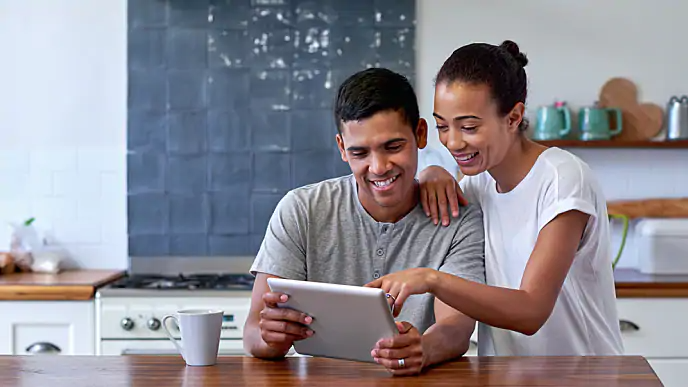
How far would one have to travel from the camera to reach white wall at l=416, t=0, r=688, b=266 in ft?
12.4

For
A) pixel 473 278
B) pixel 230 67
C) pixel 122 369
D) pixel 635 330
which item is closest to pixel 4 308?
pixel 230 67

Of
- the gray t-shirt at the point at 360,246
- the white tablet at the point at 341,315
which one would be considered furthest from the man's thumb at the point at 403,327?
the gray t-shirt at the point at 360,246

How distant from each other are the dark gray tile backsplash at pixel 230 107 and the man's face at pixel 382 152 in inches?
73.8

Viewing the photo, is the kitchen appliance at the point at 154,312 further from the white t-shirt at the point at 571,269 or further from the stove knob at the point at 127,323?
the white t-shirt at the point at 571,269

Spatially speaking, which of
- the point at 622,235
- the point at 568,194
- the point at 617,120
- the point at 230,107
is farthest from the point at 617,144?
the point at 568,194

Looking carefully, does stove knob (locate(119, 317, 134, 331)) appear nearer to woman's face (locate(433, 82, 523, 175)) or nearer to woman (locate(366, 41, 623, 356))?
woman (locate(366, 41, 623, 356))

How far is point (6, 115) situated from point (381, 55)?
170 cm

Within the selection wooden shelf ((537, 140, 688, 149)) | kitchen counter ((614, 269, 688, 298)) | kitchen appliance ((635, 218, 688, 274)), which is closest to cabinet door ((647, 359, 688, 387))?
kitchen counter ((614, 269, 688, 298))

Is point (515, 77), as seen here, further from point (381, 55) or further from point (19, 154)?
point (19, 154)

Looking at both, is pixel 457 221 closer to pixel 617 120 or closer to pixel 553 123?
pixel 553 123

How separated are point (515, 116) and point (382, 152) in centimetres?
31

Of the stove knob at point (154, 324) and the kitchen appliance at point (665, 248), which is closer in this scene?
the stove knob at point (154, 324)

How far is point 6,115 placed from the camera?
12.7 ft

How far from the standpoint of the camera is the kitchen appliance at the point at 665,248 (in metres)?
3.49
